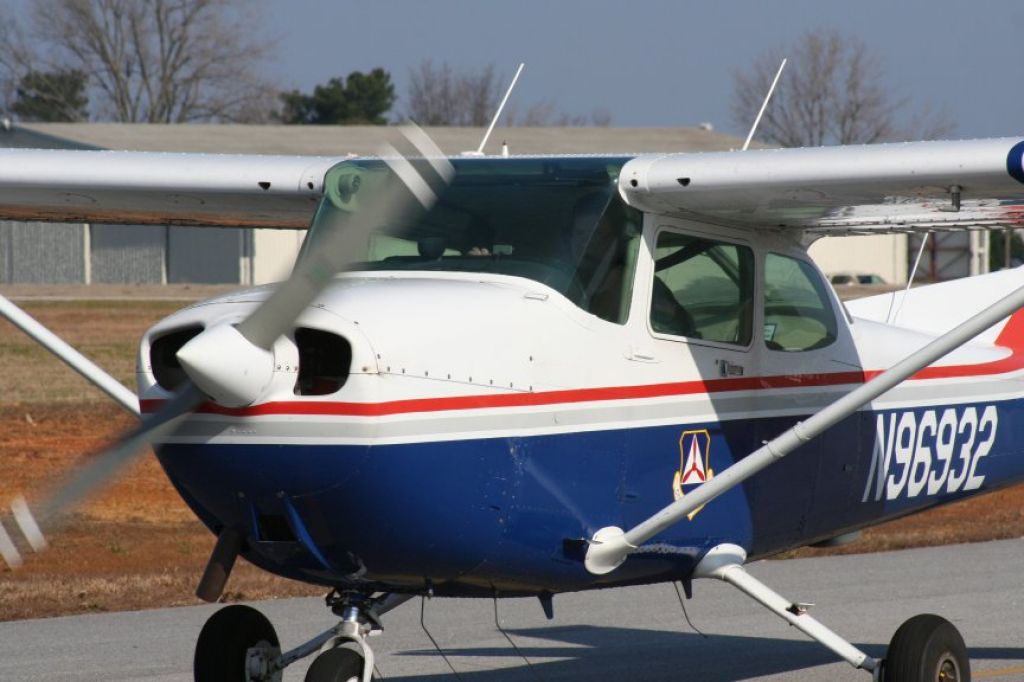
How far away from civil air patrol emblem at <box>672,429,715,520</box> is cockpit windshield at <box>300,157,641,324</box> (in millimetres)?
652

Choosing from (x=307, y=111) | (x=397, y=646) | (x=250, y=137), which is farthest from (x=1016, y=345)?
(x=307, y=111)

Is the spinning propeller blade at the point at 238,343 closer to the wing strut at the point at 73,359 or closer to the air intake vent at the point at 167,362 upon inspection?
the air intake vent at the point at 167,362

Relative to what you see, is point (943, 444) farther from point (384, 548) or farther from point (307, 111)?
point (307, 111)

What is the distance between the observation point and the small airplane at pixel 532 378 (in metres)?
5.52

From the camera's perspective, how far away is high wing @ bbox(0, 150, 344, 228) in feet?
25.1

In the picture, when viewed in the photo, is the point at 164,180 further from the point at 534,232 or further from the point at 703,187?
the point at 703,187

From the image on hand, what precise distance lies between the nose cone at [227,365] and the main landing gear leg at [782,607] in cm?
233

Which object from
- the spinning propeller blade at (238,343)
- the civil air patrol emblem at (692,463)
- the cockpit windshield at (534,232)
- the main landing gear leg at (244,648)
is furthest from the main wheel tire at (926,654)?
the spinning propeller blade at (238,343)

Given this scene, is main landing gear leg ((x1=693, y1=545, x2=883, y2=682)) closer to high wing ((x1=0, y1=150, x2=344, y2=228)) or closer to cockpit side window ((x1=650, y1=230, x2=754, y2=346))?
cockpit side window ((x1=650, y1=230, x2=754, y2=346))

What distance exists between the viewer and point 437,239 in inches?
252

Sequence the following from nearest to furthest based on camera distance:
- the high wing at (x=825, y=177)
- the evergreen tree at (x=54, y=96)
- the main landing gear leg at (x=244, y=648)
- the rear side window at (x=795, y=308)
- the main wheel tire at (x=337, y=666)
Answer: the main wheel tire at (x=337, y=666)
the high wing at (x=825, y=177)
the main landing gear leg at (x=244, y=648)
the rear side window at (x=795, y=308)
the evergreen tree at (x=54, y=96)

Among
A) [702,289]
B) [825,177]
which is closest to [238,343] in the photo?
[702,289]

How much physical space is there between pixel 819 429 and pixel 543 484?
3.72 ft

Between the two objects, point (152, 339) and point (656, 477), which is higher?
point (152, 339)
